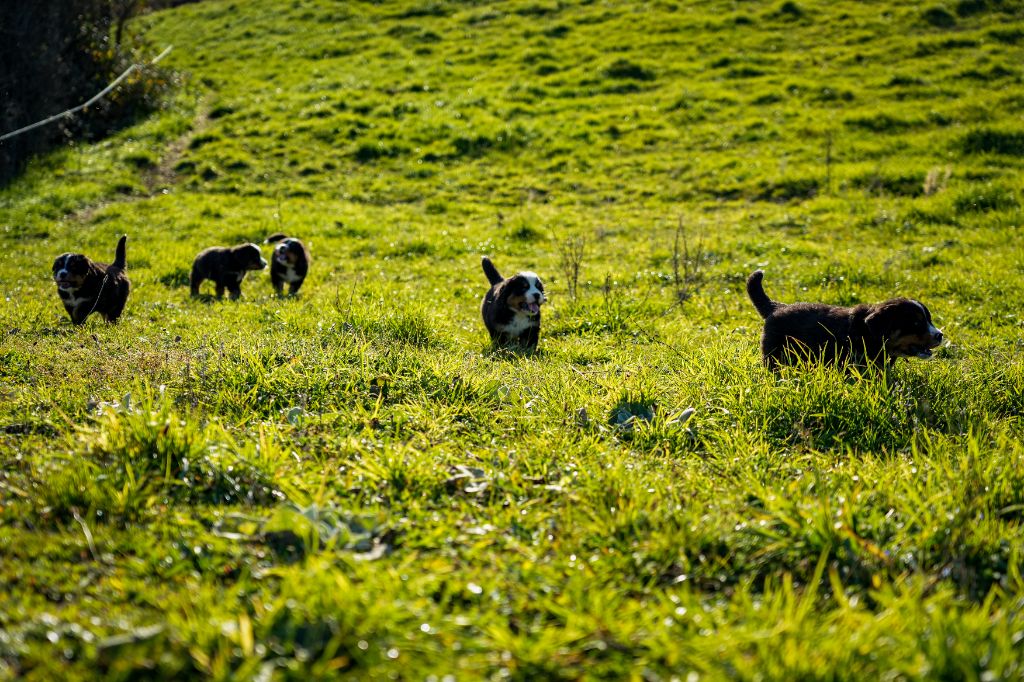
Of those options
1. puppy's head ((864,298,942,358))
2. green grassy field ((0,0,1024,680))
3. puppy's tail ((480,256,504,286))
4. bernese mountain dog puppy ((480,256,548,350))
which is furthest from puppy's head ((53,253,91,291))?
puppy's head ((864,298,942,358))

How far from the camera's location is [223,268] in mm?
10578

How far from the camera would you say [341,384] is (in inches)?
208

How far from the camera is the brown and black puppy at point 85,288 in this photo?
827cm

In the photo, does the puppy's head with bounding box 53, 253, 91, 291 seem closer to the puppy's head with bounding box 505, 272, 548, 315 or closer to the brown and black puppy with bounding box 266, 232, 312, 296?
the brown and black puppy with bounding box 266, 232, 312, 296

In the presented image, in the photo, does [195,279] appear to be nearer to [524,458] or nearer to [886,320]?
[524,458]

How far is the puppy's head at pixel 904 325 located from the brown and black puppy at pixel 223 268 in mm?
7814

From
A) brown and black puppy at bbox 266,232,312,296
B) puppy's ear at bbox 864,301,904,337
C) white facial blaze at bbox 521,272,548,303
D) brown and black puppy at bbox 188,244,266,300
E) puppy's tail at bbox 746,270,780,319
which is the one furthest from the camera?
brown and black puppy at bbox 266,232,312,296

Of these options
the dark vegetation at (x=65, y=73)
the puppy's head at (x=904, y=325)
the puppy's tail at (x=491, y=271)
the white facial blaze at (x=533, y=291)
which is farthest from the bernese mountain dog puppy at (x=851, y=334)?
the dark vegetation at (x=65, y=73)

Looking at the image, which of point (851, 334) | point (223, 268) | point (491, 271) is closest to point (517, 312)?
point (491, 271)

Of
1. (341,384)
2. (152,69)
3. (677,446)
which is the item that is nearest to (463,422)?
(341,384)

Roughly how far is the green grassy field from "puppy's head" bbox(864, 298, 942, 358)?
1.16 ft

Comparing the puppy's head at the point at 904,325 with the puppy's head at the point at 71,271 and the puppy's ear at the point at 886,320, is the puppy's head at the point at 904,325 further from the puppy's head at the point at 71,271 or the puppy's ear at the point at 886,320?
the puppy's head at the point at 71,271

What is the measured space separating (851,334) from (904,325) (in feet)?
1.23

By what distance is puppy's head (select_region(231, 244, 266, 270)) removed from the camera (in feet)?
34.9
